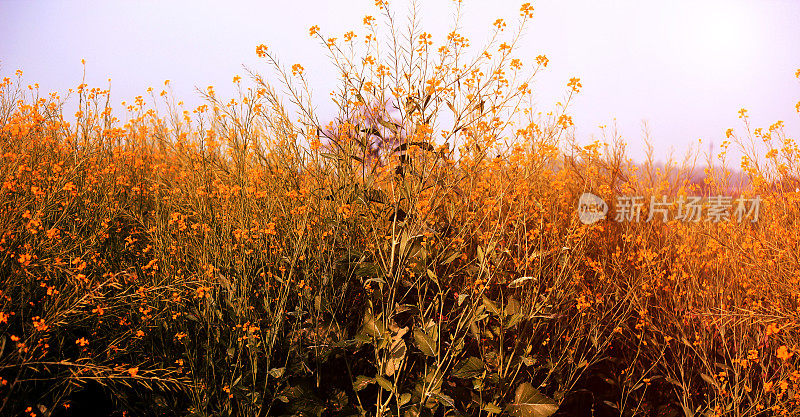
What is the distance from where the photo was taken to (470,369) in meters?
1.75

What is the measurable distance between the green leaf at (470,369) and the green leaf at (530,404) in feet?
0.58

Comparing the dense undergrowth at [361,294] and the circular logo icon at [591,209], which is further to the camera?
the circular logo icon at [591,209]

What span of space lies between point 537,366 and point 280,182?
4.38ft

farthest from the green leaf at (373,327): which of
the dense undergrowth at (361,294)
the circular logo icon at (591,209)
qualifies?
the circular logo icon at (591,209)

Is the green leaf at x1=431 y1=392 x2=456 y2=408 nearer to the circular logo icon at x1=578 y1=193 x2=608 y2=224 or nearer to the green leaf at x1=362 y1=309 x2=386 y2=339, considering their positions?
the green leaf at x1=362 y1=309 x2=386 y2=339

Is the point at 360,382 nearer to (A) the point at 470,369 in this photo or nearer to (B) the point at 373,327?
(B) the point at 373,327

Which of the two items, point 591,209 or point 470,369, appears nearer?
point 470,369

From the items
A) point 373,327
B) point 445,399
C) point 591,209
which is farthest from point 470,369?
point 591,209

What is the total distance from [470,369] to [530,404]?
0.81 feet

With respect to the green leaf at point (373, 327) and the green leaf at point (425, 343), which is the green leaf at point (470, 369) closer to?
the green leaf at point (425, 343)

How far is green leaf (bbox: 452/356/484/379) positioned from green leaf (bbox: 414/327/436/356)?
158mm

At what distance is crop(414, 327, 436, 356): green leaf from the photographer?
5.37 ft

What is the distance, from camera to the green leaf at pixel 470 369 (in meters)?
1.73

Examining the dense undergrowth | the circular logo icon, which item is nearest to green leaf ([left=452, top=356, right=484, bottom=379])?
the dense undergrowth
